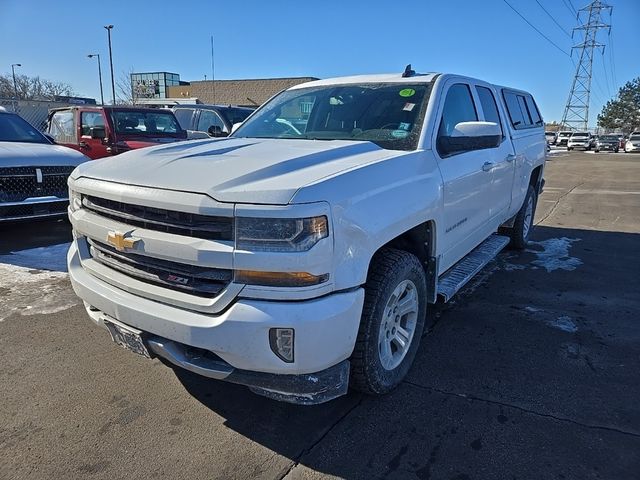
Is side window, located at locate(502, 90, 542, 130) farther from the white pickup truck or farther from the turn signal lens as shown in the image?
the turn signal lens

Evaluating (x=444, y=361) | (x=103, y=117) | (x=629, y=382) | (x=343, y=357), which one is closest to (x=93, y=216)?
(x=343, y=357)

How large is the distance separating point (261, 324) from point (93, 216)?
1.40 metres

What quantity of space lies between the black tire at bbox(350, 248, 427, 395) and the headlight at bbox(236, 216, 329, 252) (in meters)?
0.63

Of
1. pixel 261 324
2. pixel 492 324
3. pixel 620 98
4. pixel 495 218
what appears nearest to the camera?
pixel 261 324

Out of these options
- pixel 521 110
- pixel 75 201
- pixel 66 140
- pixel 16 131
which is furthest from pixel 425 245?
pixel 66 140

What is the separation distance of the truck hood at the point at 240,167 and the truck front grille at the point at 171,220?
119 mm

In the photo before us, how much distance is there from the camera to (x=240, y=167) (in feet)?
8.61

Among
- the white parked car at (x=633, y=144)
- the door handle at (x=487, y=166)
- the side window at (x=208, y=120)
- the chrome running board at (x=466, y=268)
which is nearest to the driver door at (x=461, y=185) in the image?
the door handle at (x=487, y=166)

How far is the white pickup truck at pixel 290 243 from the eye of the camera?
2.24m

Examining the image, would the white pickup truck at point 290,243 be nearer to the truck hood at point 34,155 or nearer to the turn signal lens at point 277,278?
the turn signal lens at point 277,278

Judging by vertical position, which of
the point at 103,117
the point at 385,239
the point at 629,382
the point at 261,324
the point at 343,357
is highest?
the point at 103,117

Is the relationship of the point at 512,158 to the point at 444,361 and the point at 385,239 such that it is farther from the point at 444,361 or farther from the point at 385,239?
the point at 385,239

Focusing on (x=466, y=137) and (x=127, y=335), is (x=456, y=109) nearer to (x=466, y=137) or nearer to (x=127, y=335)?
(x=466, y=137)

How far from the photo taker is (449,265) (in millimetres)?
3854
